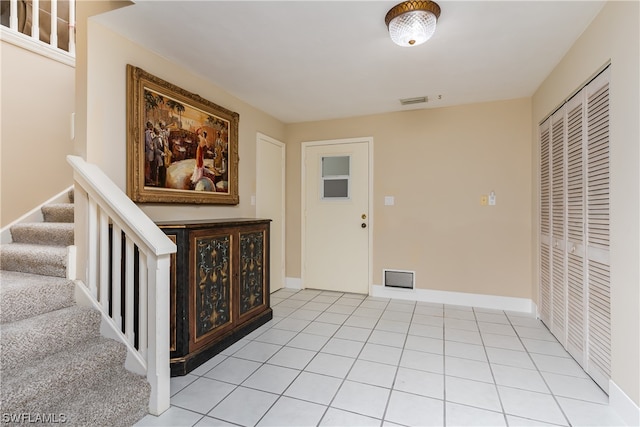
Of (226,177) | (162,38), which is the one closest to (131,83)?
(162,38)

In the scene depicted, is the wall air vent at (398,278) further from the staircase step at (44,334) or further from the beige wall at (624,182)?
the staircase step at (44,334)

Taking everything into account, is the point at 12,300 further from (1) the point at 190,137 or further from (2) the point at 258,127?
(2) the point at 258,127

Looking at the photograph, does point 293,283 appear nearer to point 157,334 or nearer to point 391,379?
point 391,379

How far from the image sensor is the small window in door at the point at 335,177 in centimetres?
421

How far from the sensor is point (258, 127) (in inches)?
152

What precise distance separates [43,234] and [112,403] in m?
1.55

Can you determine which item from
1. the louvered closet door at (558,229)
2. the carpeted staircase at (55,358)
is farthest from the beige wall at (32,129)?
the louvered closet door at (558,229)

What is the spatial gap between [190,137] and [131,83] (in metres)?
0.61

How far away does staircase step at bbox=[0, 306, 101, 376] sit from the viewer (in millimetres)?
1445

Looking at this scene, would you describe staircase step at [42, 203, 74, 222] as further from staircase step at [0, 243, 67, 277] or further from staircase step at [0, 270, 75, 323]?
staircase step at [0, 270, 75, 323]

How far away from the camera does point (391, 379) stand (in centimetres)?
206

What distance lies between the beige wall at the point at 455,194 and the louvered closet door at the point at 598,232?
1438 millimetres

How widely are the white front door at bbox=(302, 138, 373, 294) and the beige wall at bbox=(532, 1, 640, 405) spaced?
8.27 feet

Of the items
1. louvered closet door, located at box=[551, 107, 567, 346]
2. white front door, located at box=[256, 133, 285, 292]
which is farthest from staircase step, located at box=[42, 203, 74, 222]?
louvered closet door, located at box=[551, 107, 567, 346]
